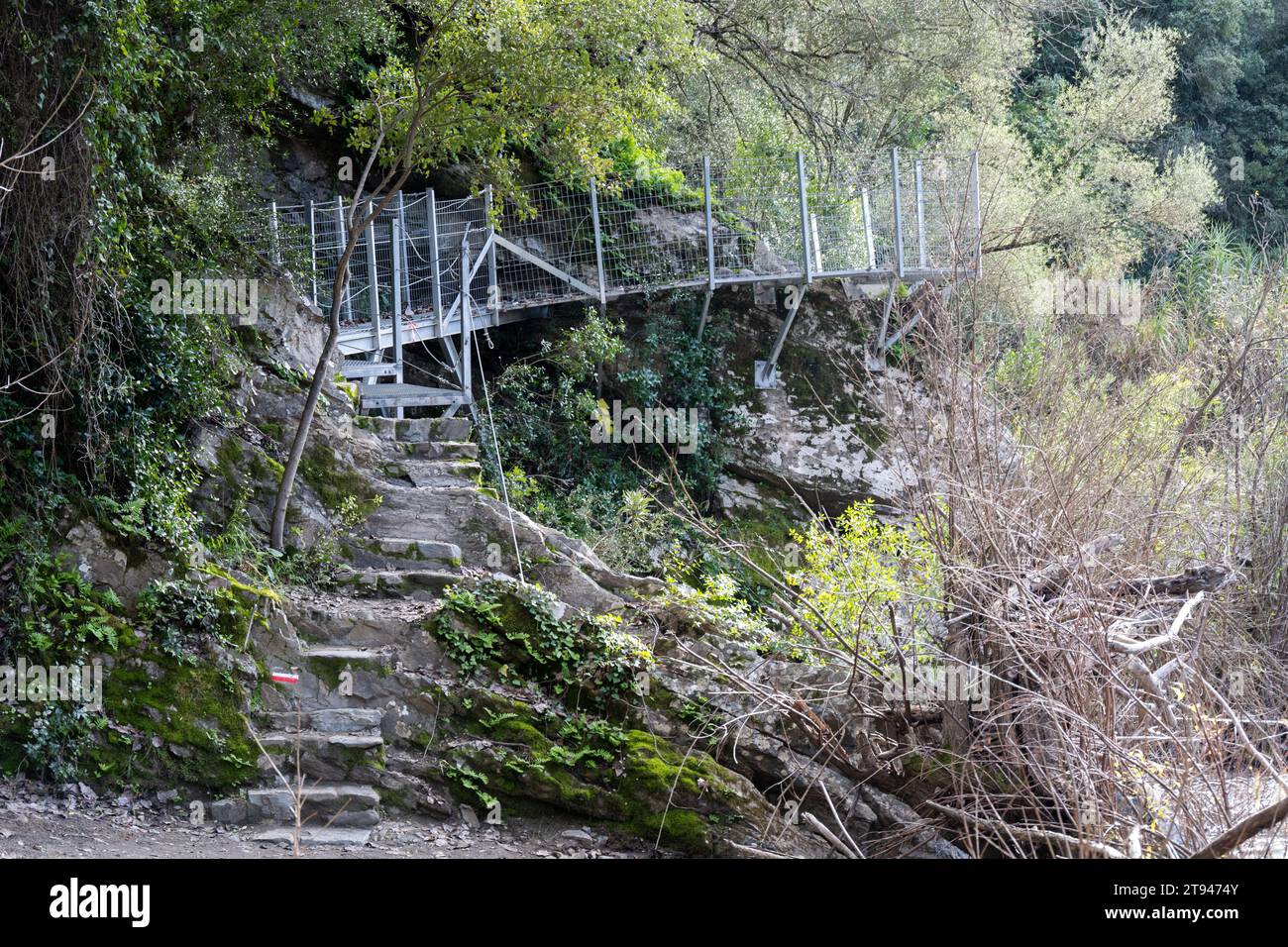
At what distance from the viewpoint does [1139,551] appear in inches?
273

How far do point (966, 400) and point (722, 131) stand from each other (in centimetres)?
1181

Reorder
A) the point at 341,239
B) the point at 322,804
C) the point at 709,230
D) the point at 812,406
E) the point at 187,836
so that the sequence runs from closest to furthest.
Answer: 1. the point at 187,836
2. the point at 322,804
3. the point at 341,239
4. the point at 709,230
5. the point at 812,406

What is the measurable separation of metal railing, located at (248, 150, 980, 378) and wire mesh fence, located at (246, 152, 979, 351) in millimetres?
17

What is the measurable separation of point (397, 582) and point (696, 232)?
8647mm

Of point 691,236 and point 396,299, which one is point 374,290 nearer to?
point 396,299

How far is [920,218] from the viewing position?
15039mm

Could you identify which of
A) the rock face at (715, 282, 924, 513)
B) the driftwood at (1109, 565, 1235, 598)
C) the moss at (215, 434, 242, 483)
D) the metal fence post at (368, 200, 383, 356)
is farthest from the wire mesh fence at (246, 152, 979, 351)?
the driftwood at (1109, 565, 1235, 598)

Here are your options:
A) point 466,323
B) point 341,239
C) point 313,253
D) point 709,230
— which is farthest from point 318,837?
point 709,230

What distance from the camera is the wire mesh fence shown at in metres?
14.5

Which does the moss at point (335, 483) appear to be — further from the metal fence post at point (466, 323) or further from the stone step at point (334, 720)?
the metal fence post at point (466, 323)

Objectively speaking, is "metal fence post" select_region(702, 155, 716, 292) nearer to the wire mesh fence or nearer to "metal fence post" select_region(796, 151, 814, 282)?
the wire mesh fence

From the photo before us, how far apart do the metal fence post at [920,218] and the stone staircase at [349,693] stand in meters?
8.52
